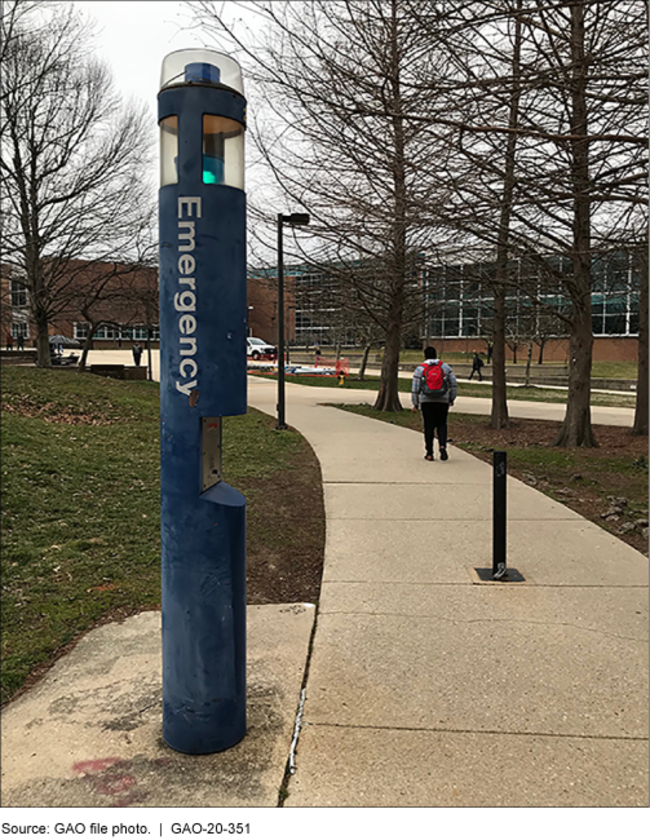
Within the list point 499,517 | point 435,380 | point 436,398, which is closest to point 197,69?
point 499,517

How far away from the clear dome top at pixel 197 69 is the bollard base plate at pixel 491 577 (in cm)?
383

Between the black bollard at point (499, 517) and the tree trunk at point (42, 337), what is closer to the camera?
the black bollard at point (499, 517)

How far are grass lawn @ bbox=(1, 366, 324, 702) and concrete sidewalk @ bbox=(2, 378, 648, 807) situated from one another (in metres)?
0.31

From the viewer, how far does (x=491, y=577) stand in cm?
527

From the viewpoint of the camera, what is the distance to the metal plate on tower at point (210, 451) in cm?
285

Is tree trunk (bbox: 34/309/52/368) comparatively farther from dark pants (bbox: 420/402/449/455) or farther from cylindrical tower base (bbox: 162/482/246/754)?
cylindrical tower base (bbox: 162/482/246/754)

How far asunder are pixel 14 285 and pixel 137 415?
15352mm

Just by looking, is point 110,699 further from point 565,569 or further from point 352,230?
point 352,230

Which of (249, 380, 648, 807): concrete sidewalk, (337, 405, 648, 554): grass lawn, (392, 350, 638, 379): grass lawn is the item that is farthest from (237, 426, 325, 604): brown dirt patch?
(392, 350, 638, 379): grass lawn

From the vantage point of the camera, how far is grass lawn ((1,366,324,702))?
4.54m

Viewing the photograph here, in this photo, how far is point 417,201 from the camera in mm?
7492

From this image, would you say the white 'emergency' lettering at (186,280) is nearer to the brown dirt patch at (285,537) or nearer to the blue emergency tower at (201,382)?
the blue emergency tower at (201,382)

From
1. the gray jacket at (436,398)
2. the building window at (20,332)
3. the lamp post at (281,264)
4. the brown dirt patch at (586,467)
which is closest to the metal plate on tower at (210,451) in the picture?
the brown dirt patch at (586,467)
